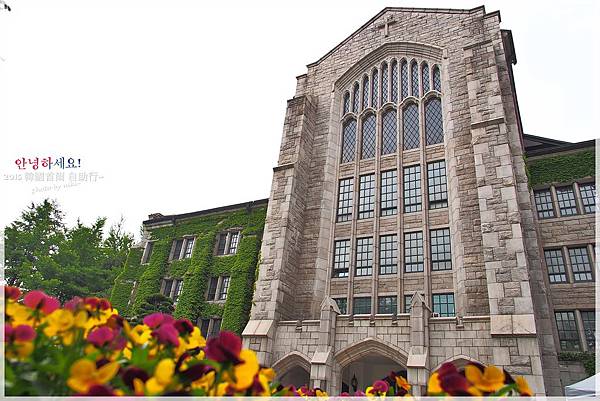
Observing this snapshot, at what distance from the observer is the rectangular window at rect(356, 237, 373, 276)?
17188 millimetres

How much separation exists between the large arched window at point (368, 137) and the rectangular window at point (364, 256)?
4.85 m

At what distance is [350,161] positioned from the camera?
67.3 feet

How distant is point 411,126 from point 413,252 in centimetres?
685

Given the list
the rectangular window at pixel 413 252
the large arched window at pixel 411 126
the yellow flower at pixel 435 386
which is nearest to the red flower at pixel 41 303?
the yellow flower at pixel 435 386

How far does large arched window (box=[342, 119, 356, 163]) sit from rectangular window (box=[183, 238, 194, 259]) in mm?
11259

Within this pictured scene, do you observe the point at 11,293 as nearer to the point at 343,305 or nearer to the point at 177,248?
the point at 343,305

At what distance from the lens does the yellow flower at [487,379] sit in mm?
1793

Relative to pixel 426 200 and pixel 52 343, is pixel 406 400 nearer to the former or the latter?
pixel 52 343

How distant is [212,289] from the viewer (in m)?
21.8

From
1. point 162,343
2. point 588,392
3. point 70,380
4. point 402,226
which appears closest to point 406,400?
point 162,343

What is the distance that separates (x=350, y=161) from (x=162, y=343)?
19.2 meters

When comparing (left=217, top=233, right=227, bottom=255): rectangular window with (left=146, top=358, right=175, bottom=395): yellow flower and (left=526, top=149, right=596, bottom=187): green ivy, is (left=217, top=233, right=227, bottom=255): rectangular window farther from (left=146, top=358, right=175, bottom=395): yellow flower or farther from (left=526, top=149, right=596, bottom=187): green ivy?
(left=146, top=358, right=175, bottom=395): yellow flower

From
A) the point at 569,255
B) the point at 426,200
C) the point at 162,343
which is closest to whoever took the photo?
the point at 162,343

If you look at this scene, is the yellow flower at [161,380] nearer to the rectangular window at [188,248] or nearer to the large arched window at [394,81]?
the large arched window at [394,81]
